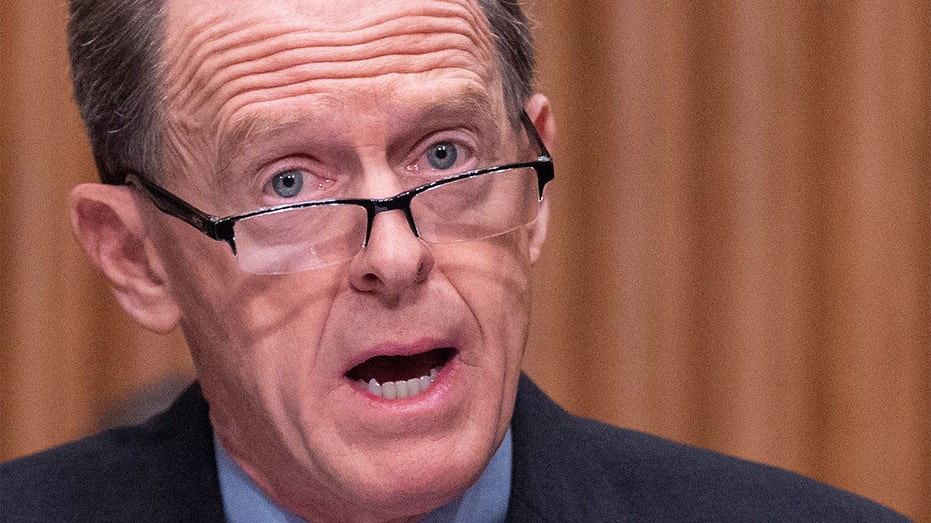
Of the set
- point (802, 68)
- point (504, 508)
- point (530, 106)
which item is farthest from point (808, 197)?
point (504, 508)

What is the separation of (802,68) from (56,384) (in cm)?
153

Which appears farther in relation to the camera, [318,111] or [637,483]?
[637,483]

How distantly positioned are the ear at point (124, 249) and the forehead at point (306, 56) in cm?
21

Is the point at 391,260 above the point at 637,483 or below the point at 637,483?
above

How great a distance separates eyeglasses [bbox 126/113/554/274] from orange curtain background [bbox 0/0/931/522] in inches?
29.3

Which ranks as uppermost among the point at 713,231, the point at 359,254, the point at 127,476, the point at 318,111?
the point at 318,111

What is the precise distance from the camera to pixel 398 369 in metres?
1.54

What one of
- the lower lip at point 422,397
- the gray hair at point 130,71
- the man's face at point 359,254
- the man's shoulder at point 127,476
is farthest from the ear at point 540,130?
the man's shoulder at point 127,476

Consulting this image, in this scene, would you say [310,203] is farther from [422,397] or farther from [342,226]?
[422,397]

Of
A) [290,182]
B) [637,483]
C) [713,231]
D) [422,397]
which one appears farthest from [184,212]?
[713,231]

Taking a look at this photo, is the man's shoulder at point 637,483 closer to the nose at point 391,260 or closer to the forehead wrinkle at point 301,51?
the nose at point 391,260

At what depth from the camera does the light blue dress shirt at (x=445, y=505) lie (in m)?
1.67

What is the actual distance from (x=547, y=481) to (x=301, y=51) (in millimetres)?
696

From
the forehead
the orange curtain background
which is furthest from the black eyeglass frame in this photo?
the orange curtain background
